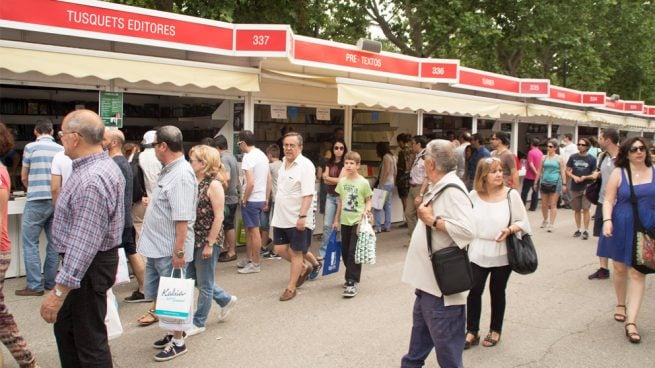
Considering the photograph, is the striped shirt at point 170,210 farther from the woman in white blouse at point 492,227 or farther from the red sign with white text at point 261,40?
the red sign with white text at point 261,40

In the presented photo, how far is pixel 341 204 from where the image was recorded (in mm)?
6586

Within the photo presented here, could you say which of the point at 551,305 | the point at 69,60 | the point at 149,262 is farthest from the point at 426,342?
the point at 69,60

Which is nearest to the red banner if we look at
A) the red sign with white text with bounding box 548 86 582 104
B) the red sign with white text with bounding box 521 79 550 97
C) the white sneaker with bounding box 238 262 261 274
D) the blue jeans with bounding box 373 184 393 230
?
the white sneaker with bounding box 238 262 261 274

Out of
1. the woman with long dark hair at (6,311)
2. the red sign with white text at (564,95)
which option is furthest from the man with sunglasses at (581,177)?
the woman with long dark hair at (6,311)

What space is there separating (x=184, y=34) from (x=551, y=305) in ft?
17.5

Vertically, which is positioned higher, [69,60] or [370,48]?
[370,48]

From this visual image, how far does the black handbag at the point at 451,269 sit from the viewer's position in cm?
337

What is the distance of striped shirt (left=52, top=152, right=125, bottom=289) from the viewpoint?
9.98ft

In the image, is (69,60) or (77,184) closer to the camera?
(77,184)

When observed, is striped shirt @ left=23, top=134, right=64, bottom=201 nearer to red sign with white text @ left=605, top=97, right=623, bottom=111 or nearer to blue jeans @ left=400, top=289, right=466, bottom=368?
blue jeans @ left=400, top=289, right=466, bottom=368

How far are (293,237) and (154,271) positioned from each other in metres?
1.72

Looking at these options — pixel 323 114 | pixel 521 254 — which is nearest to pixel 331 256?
pixel 521 254

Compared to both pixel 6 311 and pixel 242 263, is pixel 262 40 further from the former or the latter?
pixel 6 311

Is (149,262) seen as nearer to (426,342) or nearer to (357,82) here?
(426,342)
